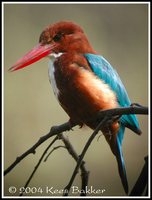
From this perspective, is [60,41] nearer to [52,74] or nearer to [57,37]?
[57,37]

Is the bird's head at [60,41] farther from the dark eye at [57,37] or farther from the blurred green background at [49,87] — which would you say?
the blurred green background at [49,87]

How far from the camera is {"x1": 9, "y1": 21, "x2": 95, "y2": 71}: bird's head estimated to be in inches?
77.3

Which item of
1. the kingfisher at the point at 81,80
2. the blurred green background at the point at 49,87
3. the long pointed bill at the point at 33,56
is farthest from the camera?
the blurred green background at the point at 49,87

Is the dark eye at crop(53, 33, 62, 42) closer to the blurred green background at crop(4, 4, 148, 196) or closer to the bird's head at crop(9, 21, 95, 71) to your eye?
the bird's head at crop(9, 21, 95, 71)

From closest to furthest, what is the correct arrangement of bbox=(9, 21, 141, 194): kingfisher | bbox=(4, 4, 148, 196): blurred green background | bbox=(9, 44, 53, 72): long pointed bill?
1. bbox=(9, 44, 53, 72): long pointed bill
2. bbox=(9, 21, 141, 194): kingfisher
3. bbox=(4, 4, 148, 196): blurred green background

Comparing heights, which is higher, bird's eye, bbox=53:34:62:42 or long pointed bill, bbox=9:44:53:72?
bird's eye, bbox=53:34:62:42

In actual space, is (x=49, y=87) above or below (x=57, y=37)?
below

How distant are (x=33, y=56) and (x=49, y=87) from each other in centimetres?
111

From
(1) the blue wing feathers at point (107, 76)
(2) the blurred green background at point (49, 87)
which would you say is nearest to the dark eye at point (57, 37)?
(1) the blue wing feathers at point (107, 76)

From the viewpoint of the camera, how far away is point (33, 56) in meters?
1.91

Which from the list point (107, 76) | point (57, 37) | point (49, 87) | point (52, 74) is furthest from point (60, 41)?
point (49, 87)

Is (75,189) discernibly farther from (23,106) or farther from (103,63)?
(23,106)

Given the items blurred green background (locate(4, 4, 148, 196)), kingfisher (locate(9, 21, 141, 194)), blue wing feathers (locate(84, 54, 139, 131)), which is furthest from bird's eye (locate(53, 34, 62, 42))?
blurred green background (locate(4, 4, 148, 196))

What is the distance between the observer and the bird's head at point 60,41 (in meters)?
1.96
